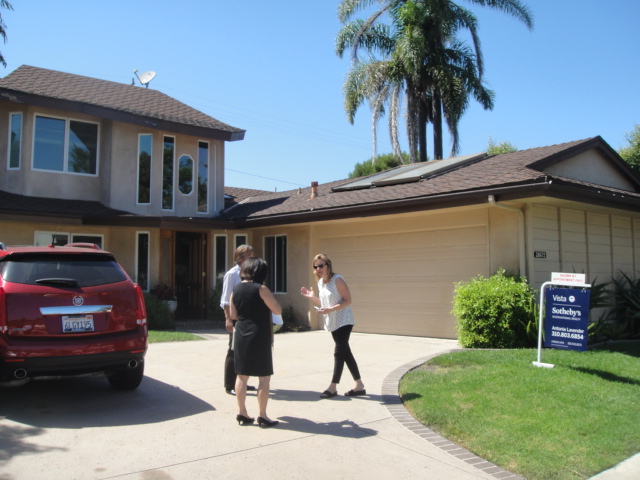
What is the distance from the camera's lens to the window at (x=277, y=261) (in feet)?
51.9

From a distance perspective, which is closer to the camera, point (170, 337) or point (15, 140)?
point (170, 337)

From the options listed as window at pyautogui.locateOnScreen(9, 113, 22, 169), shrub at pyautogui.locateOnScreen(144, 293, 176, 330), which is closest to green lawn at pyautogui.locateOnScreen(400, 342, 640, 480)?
shrub at pyautogui.locateOnScreen(144, 293, 176, 330)

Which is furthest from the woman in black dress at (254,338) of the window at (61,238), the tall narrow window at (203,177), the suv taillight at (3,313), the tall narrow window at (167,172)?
the tall narrow window at (203,177)

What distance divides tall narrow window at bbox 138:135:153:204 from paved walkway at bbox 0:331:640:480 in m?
9.17

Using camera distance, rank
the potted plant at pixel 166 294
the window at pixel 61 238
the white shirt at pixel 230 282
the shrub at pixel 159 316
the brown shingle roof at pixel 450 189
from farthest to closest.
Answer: the potted plant at pixel 166 294, the window at pixel 61 238, the shrub at pixel 159 316, the brown shingle roof at pixel 450 189, the white shirt at pixel 230 282

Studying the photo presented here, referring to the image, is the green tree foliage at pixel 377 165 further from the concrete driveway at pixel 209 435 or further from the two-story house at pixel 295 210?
the concrete driveway at pixel 209 435

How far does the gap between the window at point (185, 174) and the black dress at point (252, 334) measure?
465 inches

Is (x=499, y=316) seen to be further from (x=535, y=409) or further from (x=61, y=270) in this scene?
(x=61, y=270)

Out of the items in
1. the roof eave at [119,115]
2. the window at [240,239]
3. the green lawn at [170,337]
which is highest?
the roof eave at [119,115]

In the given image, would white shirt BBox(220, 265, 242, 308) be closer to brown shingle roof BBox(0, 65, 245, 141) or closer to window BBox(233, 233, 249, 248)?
window BBox(233, 233, 249, 248)

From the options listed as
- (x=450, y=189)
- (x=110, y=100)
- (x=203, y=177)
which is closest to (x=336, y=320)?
(x=450, y=189)

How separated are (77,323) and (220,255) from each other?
1065cm

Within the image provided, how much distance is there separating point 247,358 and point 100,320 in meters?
1.77

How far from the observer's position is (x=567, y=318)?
7.87 m
